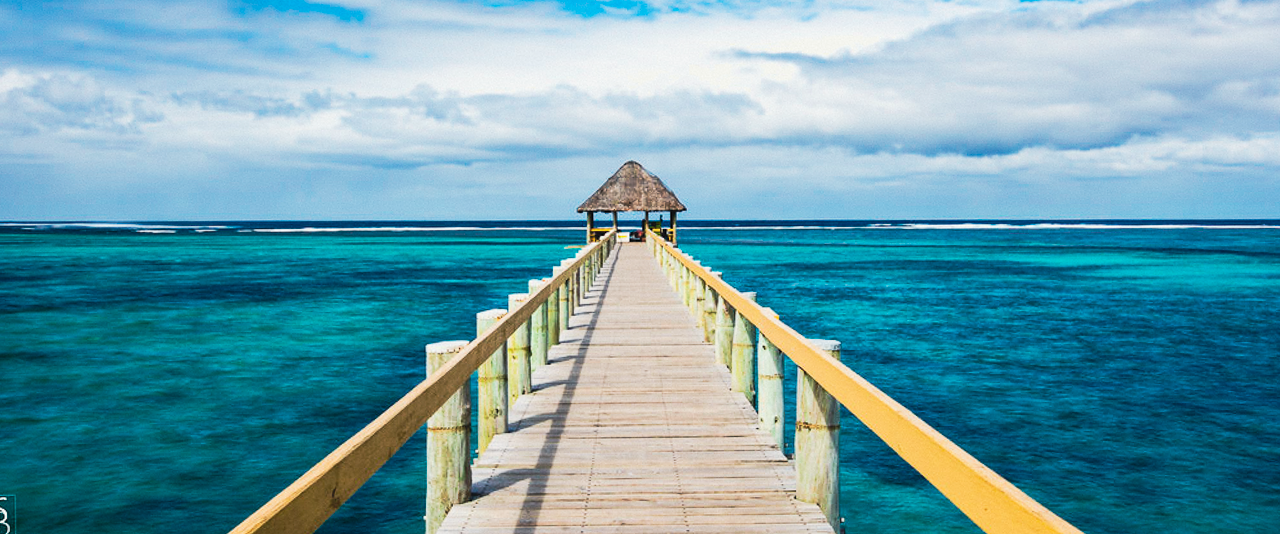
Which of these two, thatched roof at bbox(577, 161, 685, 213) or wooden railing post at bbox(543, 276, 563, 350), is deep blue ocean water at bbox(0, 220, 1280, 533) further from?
thatched roof at bbox(577, 161, 685, 213)

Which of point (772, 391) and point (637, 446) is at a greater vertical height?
point (772, 391)

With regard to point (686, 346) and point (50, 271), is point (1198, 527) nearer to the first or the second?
point (686, 346)

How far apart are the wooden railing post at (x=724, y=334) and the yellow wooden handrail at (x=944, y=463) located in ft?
14.6

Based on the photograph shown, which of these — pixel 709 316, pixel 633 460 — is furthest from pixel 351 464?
pixel 709 316

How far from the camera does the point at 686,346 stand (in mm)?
10359

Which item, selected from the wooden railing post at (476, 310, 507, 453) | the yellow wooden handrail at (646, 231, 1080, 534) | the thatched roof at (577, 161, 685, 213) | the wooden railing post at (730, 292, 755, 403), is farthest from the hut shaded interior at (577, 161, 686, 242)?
the yellow wooden handrail at (646, 231, 1080, 534)

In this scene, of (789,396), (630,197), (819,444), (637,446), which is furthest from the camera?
(630,197)

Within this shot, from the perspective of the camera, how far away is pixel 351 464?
2758 mm

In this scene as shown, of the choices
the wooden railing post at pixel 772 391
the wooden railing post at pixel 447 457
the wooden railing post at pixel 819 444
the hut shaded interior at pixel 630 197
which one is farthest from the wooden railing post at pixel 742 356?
the hut shaded interior at pixel 630 197

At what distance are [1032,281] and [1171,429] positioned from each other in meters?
31.1

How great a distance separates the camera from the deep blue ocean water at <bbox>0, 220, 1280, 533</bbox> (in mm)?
10438

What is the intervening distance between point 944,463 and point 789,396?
1326 cm

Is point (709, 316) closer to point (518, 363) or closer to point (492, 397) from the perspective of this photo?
point (518, 363)

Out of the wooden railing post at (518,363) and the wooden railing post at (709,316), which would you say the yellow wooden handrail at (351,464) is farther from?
the wooden railing post at (709,316)
